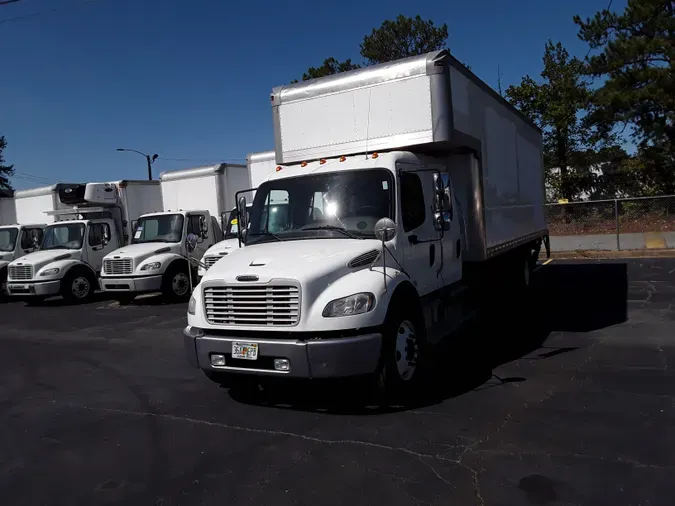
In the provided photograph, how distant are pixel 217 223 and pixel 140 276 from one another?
258 cm

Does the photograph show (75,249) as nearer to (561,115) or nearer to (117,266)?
(117,266)

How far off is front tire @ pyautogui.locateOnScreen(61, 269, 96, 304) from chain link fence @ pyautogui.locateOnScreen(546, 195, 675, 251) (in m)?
14.8

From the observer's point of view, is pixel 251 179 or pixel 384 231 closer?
pixel 384 231

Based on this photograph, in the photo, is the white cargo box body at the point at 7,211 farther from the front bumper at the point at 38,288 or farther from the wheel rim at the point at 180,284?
the wheel rim at the point at 180,284

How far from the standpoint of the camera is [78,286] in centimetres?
1575

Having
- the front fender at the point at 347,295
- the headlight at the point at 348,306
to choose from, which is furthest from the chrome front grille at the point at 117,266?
the headlight at the point at 348,306

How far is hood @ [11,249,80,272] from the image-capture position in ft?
50.0

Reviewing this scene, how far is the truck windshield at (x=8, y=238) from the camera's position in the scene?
59.9ft

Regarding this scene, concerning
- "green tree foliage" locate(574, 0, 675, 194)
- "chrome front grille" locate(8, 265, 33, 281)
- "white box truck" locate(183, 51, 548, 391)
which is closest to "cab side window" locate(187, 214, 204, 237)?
"chrome front grille" locate(8, 265, 33, 281)

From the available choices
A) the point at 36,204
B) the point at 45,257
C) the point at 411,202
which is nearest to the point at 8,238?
the point at 36,204

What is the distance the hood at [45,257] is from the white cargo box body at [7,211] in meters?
5.84

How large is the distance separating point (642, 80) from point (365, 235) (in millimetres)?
25054

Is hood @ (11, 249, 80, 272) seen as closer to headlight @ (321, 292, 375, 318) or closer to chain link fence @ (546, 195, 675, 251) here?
headlight @ (321, 292, 375, 318)

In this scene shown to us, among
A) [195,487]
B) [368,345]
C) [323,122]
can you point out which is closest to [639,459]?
[368,345]
